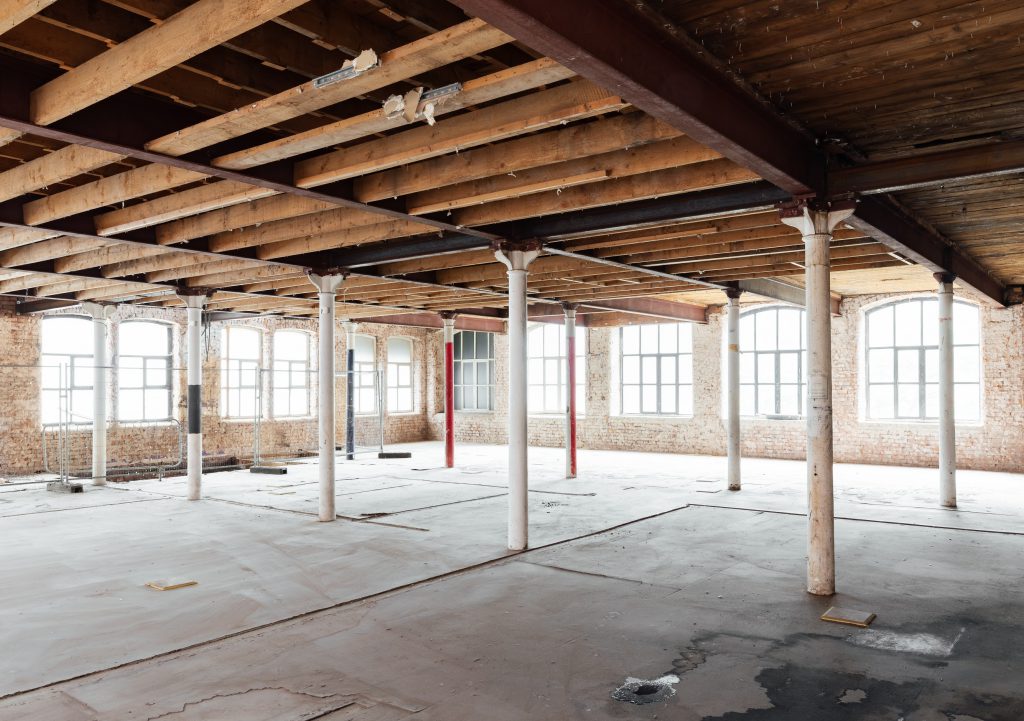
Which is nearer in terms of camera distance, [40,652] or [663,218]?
Result: [40,652]

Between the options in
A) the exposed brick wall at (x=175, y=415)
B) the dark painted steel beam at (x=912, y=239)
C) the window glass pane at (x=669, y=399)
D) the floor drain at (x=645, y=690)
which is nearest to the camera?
the floor drain at (x=645, y=690)

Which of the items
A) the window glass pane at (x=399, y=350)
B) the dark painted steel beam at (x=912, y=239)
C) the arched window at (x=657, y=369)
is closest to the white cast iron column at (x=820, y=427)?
the dark painted steel beam at (x=912, y=239)

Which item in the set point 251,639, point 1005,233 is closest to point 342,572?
point 251,639

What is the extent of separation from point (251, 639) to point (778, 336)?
1444cm

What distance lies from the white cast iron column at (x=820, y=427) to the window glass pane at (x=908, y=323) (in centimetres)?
1074

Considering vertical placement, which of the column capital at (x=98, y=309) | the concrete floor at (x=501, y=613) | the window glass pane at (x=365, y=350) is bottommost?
the concrete floor at (x=501, y=613)

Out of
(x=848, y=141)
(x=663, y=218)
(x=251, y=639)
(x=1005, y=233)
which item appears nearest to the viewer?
(x=251, y=639)

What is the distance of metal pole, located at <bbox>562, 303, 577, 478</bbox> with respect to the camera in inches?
529

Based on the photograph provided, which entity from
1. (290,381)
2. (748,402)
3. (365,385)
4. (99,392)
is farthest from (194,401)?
(748,402)

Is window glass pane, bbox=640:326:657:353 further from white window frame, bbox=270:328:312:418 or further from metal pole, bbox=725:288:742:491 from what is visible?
white window frame, bbox=270:328:312:418

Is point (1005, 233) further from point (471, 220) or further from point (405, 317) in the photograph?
point (405, 317)

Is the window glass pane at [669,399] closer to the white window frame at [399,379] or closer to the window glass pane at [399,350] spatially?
the white window frame at [399,379]

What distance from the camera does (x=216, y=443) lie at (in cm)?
1684

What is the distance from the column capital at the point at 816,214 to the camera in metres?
5.83
